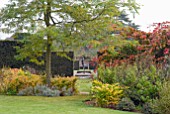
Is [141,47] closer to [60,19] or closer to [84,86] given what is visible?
[60,19]

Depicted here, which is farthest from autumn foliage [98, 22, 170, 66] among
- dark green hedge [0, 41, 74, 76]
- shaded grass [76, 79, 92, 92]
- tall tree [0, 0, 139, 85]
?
dark green hedge [0, 41, 74, 76]

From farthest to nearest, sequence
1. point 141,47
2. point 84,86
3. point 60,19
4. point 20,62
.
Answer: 1. point 20,62
2. point 84,86
3. point 141,47
4. point 60,19

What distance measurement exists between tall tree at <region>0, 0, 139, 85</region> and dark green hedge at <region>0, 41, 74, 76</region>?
512cm

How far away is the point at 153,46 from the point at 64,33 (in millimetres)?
3648

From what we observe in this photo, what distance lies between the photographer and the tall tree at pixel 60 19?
13.8 metres

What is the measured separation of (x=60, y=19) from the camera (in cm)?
1466

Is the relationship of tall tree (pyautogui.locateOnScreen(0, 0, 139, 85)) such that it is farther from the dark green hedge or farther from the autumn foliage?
the dark green hedge

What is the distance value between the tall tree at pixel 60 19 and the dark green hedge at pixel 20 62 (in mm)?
5116

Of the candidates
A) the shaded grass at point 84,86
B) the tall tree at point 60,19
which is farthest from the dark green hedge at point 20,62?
→ the tall tree at point 60,19

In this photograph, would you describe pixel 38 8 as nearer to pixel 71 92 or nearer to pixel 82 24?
pixel 82 24

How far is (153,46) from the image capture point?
14383 millimetres

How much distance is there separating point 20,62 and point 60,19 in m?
6.20

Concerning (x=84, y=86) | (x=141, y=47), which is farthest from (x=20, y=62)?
(x=141, y=47)

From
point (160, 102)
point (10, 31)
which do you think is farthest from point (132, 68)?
point (10, 31)
